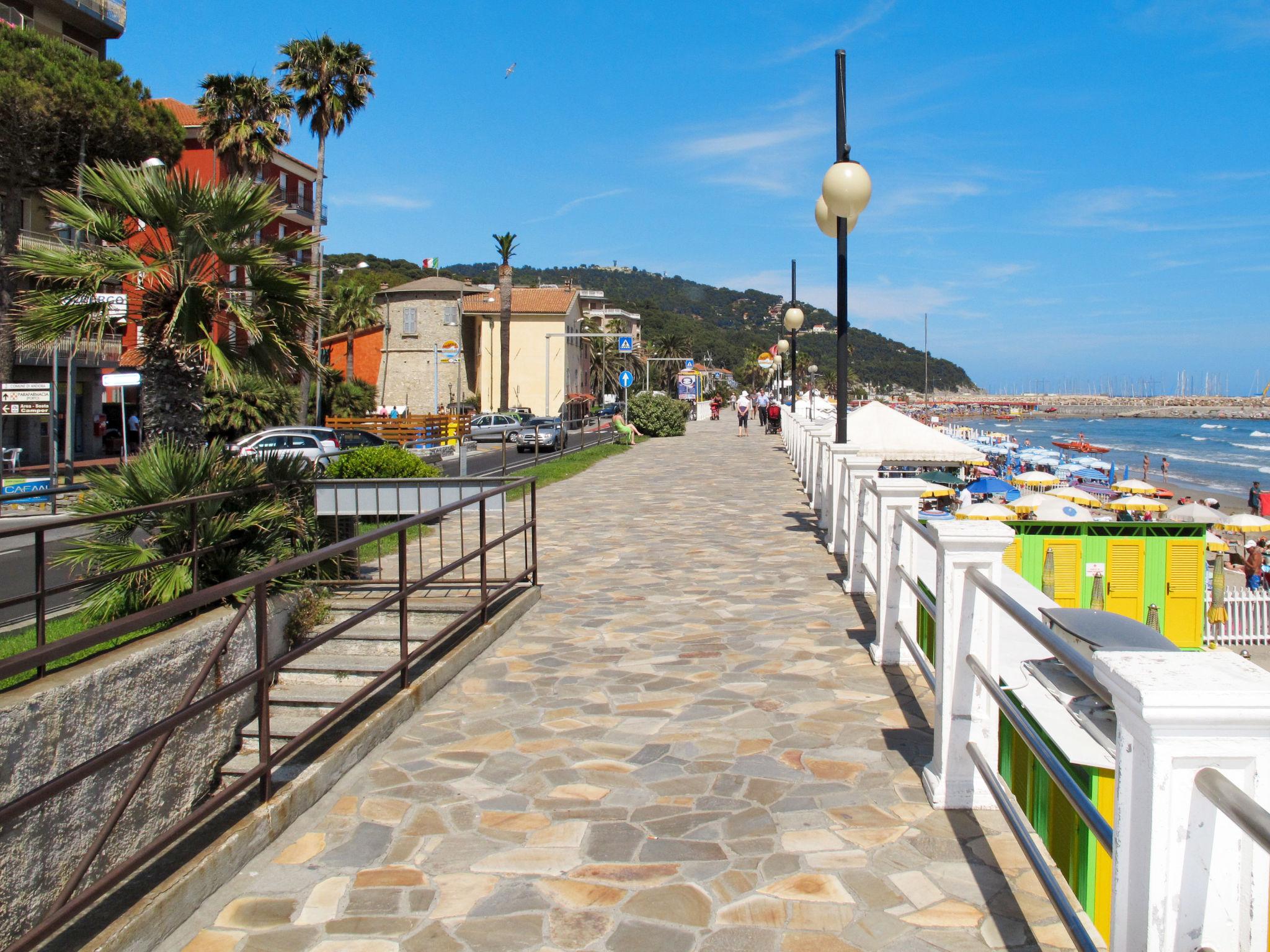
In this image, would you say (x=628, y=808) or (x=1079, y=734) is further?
(x=628, y=808)

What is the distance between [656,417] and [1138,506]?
18613 millimetres

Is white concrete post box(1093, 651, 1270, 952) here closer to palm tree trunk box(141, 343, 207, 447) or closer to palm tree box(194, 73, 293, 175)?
palm tree trunk box(141, 343, 207, 447)

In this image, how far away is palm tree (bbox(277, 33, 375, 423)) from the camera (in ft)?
132

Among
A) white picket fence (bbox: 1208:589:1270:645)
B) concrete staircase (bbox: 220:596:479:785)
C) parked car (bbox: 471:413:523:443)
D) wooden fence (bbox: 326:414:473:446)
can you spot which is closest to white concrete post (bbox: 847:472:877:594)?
concrete staircase (bbox: 220:596:479:785)

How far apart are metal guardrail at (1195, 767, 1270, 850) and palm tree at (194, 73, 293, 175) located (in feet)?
129

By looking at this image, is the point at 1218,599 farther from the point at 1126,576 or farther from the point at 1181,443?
the point at 1181,443

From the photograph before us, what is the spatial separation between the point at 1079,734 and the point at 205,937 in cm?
317

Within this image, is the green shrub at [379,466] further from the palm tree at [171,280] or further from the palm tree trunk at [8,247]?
the palm tree trunk at [8,247]

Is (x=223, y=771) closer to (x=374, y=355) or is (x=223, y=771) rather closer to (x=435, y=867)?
(x=435, y=867)

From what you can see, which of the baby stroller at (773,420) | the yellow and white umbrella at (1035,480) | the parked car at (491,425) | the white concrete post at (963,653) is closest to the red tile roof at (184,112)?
the parked car at (491,425)

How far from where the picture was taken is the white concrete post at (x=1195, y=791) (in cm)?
192

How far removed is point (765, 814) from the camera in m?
4.38

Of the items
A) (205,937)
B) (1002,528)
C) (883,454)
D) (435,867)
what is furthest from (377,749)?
(883,454)

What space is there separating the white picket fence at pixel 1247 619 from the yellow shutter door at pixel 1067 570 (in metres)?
8.03
